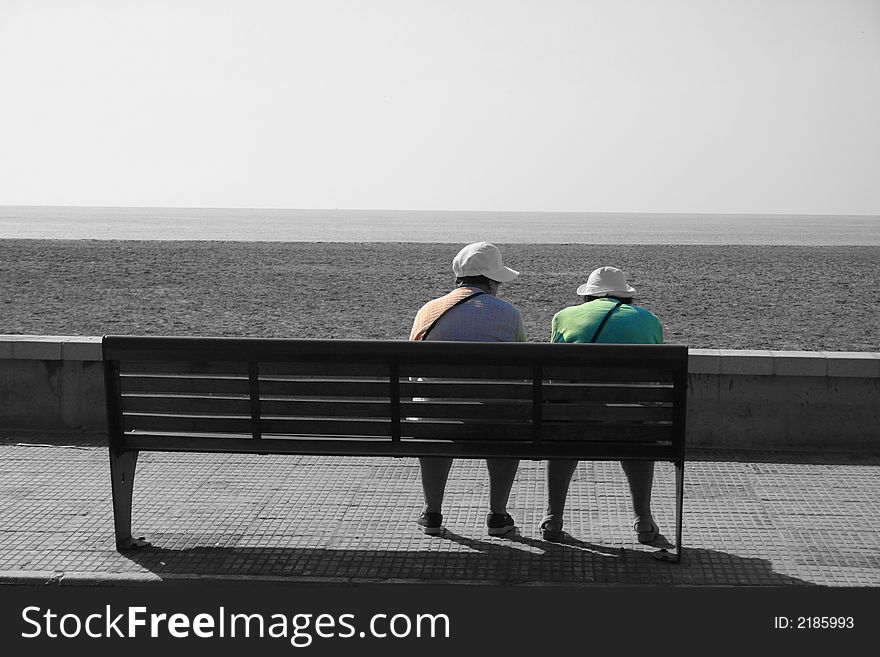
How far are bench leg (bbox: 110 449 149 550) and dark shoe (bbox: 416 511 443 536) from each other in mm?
1265

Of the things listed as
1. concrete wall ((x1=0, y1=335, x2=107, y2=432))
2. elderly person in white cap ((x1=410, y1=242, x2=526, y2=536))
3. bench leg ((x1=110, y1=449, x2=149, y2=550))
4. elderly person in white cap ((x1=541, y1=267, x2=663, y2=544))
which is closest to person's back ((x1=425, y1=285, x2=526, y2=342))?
elderly person in white cap ((x1=410, y1=242, x2=526, y2=536))

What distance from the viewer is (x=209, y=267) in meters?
26.6

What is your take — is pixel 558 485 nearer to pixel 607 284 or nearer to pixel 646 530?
pixel 646 530

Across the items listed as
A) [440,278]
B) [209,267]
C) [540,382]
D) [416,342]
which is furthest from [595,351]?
[209,267]

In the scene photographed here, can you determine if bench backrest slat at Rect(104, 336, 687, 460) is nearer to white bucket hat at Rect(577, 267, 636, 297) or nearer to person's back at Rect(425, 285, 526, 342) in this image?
person's back at Rect(425, 285, 526, 342)

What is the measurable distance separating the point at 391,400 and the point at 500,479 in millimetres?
658

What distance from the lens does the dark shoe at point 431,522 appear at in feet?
16.8

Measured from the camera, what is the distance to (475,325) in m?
4.99

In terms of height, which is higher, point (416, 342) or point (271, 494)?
point (416, 342)

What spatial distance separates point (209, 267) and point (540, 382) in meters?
22.7

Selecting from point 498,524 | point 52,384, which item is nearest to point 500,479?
point 498,524

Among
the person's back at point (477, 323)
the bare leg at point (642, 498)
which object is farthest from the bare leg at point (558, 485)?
the person's back at point (477, 323)

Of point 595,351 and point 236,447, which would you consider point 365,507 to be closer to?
point 236,447

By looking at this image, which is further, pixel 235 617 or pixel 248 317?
pixel 248 317
